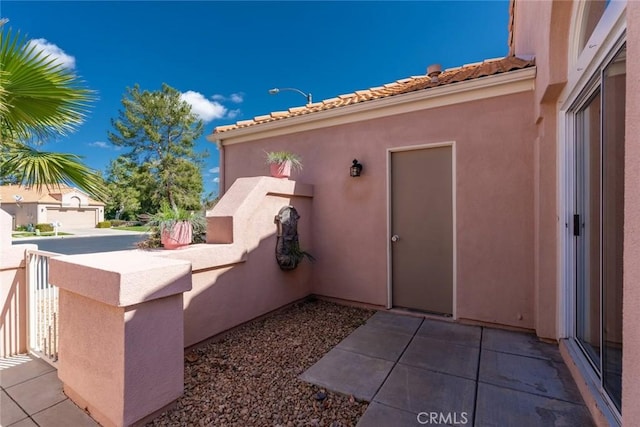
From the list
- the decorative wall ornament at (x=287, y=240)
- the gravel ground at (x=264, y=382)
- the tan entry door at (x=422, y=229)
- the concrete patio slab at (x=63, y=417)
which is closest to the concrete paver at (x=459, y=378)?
the gravel ground at (x=264, y=382)

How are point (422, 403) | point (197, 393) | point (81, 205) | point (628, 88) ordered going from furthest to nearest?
point (81, 205)
point (197, 393)
point (422, 403)
point (628, 88)

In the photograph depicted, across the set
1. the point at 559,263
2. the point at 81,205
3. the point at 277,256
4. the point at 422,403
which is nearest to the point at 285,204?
the point at 277,256

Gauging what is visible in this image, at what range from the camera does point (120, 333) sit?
2.05m

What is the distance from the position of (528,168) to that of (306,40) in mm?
9599

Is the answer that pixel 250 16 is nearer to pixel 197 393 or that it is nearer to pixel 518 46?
pixel 518 46

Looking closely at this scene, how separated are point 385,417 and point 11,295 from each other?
15.1 feet

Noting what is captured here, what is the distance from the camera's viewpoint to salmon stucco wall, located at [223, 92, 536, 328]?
3969 millimetres

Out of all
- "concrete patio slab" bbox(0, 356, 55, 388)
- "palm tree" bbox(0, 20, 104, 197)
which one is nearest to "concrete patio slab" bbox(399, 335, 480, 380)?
"concrete patio slab" bbox(0, 356, 55, 388)

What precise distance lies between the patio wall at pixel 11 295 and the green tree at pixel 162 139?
24401mm

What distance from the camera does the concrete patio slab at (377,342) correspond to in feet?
11.2

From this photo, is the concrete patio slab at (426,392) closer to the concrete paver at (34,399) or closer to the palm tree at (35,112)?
the concrete paver at (34,399)

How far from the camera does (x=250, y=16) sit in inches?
347

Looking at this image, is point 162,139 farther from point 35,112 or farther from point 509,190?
point 509,190

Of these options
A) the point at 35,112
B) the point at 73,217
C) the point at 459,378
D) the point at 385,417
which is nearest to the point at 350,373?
the point at 385,417
